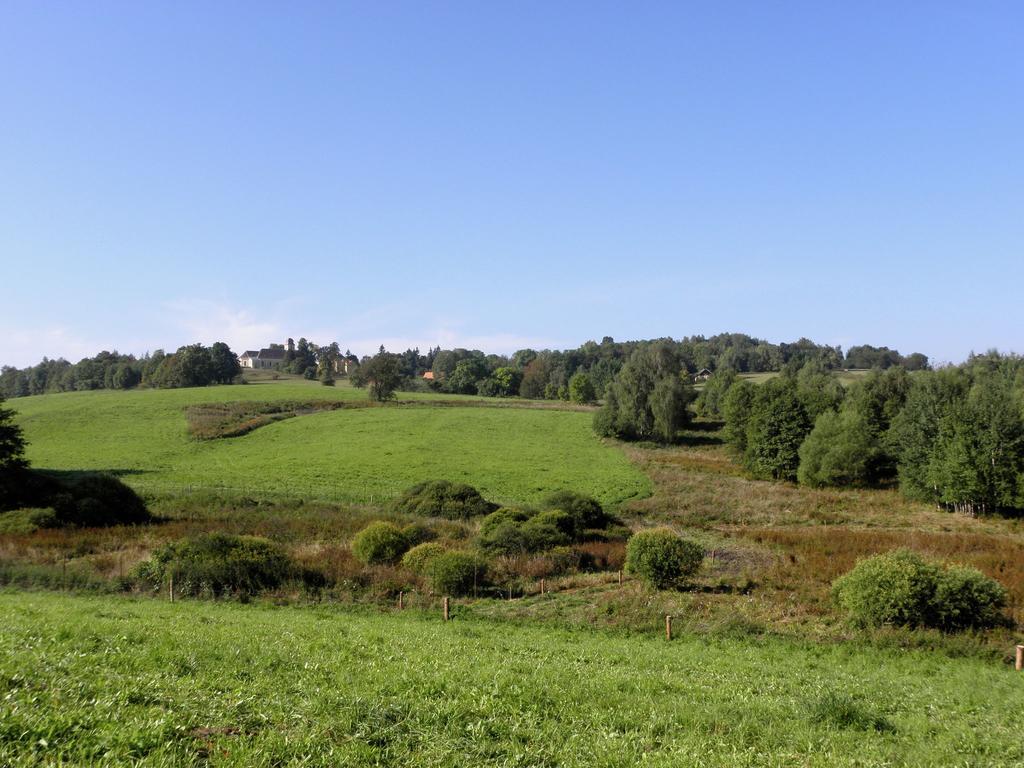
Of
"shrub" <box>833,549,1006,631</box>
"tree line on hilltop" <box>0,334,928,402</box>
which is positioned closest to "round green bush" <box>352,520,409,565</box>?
"shrub" <box>833,549,1006,631</box>

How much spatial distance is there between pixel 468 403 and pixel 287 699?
9939 centimetres

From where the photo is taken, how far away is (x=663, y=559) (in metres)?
23.2

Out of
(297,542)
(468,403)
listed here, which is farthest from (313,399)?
(297,542)

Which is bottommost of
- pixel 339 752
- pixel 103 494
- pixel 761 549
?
pixel 761 549

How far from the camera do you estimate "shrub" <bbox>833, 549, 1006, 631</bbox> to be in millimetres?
17453

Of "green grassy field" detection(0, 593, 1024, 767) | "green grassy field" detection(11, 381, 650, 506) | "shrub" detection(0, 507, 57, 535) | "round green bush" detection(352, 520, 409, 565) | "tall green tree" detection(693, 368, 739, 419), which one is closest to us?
"green grassy field" detection(0, 593, 1024, 767)

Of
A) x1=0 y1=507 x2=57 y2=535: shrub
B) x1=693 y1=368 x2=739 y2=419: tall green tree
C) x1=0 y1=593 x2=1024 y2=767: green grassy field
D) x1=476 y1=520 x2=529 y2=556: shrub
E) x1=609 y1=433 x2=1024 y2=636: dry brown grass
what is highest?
x1=693 y1=368 x2=739 y2=419: tall green tree

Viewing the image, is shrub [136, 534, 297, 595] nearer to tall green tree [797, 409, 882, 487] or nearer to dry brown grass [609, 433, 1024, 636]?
dry brown grass [609, 433, 1024, 636]

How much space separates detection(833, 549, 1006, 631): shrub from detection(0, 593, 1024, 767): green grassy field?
390 cm

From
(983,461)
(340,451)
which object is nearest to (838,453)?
(983,461)

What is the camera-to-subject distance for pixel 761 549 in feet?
105

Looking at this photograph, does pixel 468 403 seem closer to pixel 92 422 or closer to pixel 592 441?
pixel 592 441

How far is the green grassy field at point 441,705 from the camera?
6.24m

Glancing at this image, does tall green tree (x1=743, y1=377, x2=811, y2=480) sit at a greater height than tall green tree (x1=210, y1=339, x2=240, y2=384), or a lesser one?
lesser
